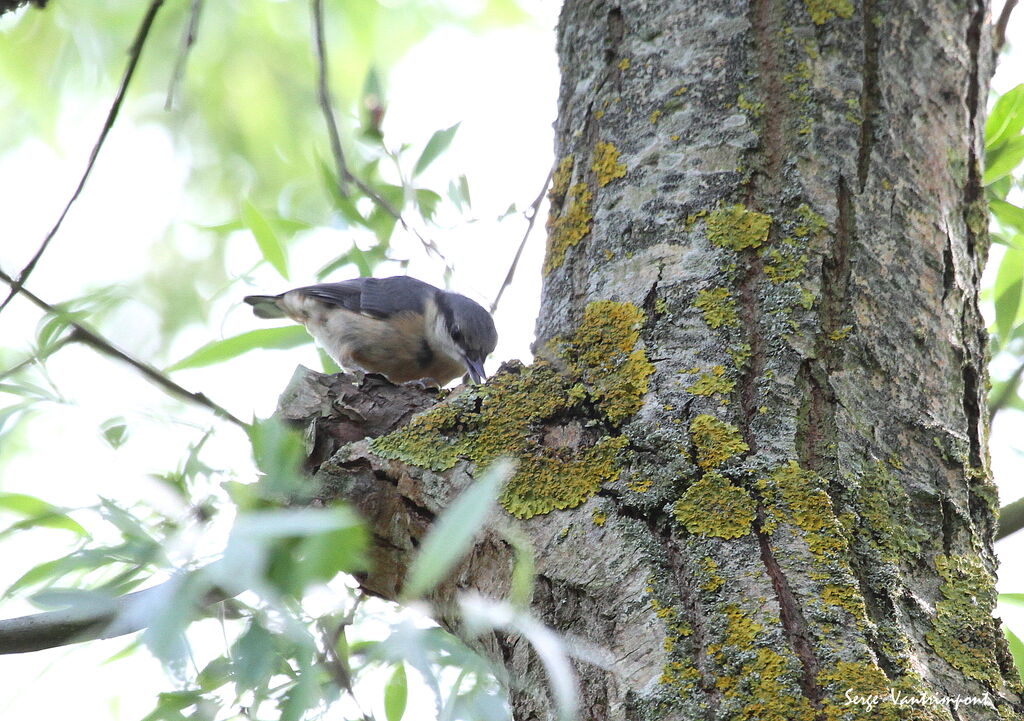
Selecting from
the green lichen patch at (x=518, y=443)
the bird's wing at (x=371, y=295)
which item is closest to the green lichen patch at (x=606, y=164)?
the green lichen patch at (x=518, y=443)

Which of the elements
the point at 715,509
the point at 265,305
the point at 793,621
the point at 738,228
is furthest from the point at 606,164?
the point at 265,305

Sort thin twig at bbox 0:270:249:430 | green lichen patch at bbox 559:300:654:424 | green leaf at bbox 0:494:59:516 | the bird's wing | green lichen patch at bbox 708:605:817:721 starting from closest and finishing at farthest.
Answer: green lichen patch at bbox 708:605:817:721 → green lichen patch at bbox 559:300:654:424 → green leaf at bbox 0:494:59:516 → thin twig at bbox 0:270:249:430 → the bird's wing

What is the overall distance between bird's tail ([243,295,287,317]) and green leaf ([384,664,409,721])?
7.64ft

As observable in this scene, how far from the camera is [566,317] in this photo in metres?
1.66

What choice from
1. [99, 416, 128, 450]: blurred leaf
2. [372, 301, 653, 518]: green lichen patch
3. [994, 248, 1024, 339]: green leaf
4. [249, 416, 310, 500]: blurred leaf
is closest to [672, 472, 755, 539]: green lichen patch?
[372, 301, 653, 518]: green lichen patch

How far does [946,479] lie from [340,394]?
98 centimetres

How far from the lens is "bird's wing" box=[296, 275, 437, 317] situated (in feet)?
11.9

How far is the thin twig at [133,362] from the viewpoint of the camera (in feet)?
6.49

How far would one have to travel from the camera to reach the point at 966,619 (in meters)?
1.33

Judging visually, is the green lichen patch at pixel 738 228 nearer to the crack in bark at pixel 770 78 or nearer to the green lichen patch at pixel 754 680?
the crack in bark at pixel 770 78

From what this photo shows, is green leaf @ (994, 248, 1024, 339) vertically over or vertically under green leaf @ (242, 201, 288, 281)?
under

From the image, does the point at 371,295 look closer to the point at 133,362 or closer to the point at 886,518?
the point at 133,362

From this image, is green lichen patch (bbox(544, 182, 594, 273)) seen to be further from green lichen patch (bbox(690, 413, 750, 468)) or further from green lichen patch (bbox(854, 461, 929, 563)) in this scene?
green lichen patch (bbox(854, 461, 929, 563))

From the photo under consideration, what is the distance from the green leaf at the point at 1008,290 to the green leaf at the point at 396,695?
1.50 m
